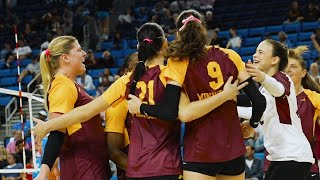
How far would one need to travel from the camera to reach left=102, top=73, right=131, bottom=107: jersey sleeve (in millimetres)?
3998

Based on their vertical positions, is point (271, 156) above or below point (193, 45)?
below

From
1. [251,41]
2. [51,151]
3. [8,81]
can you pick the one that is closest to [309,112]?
[51,151]

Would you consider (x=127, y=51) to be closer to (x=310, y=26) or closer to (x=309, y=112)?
(x=310, y=26)

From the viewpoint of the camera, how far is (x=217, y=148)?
376 centimetres

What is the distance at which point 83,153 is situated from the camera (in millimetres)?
4172

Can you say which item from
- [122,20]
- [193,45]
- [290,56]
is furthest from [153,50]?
[122,20]

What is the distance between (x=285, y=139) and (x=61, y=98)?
1718mm

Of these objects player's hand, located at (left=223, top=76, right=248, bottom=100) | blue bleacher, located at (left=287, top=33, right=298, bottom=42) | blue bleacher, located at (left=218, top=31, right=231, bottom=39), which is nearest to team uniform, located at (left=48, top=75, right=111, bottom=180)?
player's hand, located at (left=223, top=76, right=248, bottom=100)

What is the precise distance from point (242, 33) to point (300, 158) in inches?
448

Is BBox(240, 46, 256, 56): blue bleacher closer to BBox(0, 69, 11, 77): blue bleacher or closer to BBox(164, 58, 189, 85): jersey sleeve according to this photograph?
BBox(0, 69, 11, 77): blue bleacher

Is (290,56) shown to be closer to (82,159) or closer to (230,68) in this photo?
(230,68)

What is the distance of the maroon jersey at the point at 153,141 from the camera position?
150 inches

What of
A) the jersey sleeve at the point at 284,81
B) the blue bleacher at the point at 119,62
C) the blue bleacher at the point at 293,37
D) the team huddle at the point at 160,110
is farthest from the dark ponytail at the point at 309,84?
the blue bleacher at the point at 119,62

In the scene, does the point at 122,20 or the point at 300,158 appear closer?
the point at 300,158
